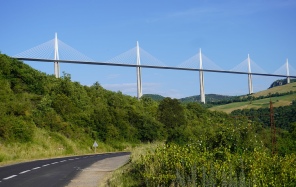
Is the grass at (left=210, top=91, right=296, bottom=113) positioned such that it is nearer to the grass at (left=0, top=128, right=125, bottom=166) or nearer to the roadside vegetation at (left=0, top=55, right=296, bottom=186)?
the roadside vegetation at (left=0, top=55, right=296, bottom=186)

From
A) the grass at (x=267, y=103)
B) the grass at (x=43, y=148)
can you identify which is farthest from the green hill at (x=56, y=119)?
the grass at (x=267, y=103)

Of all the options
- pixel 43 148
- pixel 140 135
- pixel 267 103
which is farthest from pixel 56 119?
pixel 267 103

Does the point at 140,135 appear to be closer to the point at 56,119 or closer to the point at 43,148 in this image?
the point at 56,119

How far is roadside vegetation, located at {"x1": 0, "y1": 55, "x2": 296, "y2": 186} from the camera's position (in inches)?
351

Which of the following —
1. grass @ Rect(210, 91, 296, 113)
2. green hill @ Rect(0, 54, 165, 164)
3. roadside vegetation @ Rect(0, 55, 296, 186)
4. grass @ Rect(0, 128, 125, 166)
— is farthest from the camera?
grass @ Rect(210, 91, 296, 113)

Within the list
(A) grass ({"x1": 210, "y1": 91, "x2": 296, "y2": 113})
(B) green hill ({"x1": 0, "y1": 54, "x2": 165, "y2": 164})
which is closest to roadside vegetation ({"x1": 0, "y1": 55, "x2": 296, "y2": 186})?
(B) green hill ({"x1": 0, "y1": 54, "x2": 165, "y2": 164})

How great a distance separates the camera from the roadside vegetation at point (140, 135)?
8.92m

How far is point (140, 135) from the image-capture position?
5350 centimetres

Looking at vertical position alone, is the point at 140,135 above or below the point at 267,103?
below

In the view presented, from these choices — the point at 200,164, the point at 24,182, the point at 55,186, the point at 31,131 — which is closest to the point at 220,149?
the point at 200,164

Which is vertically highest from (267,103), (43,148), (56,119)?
(267,103)

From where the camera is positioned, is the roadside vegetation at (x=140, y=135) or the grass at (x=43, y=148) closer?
the roadside vegetation at (x=140, y=135)

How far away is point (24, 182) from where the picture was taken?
14.1 m

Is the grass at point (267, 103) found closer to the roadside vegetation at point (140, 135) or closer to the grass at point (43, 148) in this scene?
the roadside vegetation at point (140, 135)
